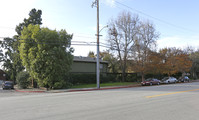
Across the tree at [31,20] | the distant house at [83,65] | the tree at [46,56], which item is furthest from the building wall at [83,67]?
the tree at [31,20]

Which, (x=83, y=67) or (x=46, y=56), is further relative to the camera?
(x=83, y=67)

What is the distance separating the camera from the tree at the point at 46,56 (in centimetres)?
2258

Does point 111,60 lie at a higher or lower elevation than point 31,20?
lower

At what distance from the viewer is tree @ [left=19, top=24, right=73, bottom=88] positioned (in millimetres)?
22578

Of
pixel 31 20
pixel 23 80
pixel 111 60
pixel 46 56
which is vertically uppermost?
pixel 31 20

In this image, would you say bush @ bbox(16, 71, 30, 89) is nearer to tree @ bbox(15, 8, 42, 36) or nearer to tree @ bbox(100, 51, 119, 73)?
tree @ bbox(15, 8, 42, 36)

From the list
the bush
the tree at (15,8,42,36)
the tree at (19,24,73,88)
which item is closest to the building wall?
the bush

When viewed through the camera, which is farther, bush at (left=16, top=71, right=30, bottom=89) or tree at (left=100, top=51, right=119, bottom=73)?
tree at (left=100, top=51, right=119, bottom=73)

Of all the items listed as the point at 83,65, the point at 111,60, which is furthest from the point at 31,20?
the point at 111,60

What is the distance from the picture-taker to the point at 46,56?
881 inches

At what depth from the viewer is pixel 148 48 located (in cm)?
3681

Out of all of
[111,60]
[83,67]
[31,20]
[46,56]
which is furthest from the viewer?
[111,60]

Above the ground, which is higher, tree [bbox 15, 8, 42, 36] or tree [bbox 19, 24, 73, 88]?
tree [bbox 15, 8, 42, 36]

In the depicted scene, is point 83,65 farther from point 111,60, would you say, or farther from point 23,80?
point 23,80
